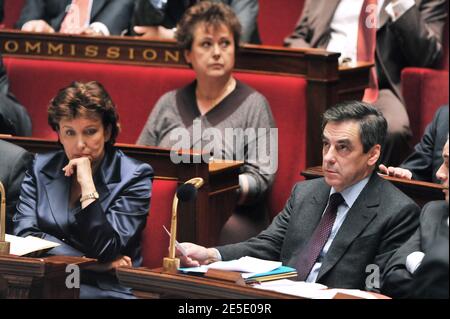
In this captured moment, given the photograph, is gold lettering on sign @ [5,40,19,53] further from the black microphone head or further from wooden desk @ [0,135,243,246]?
the black microphone head

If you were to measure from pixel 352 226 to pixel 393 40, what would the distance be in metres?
1.54

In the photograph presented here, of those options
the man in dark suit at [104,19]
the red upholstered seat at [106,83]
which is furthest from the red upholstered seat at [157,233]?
the man in dark suit at [104,19]

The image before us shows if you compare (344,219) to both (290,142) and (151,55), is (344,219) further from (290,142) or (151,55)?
(151,55)

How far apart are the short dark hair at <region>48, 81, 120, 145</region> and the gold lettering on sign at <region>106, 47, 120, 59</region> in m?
0.90

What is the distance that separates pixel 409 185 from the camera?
8.78 ft

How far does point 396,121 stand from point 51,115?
1342 millimetres

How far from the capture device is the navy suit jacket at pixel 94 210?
267cm

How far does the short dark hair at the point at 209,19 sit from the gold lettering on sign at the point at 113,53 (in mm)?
376

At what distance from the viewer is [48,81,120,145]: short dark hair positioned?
2820 mm

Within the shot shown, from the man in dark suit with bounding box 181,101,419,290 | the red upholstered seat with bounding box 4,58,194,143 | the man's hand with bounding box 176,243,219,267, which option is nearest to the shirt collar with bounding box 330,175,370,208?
the man in dark suit with bounding box 181,101,419,290

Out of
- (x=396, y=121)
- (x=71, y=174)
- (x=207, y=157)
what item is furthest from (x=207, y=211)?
(x=396, y=121)

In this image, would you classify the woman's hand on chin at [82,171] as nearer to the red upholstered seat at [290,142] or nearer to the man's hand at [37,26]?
the red upholstered seat at [290,142]
